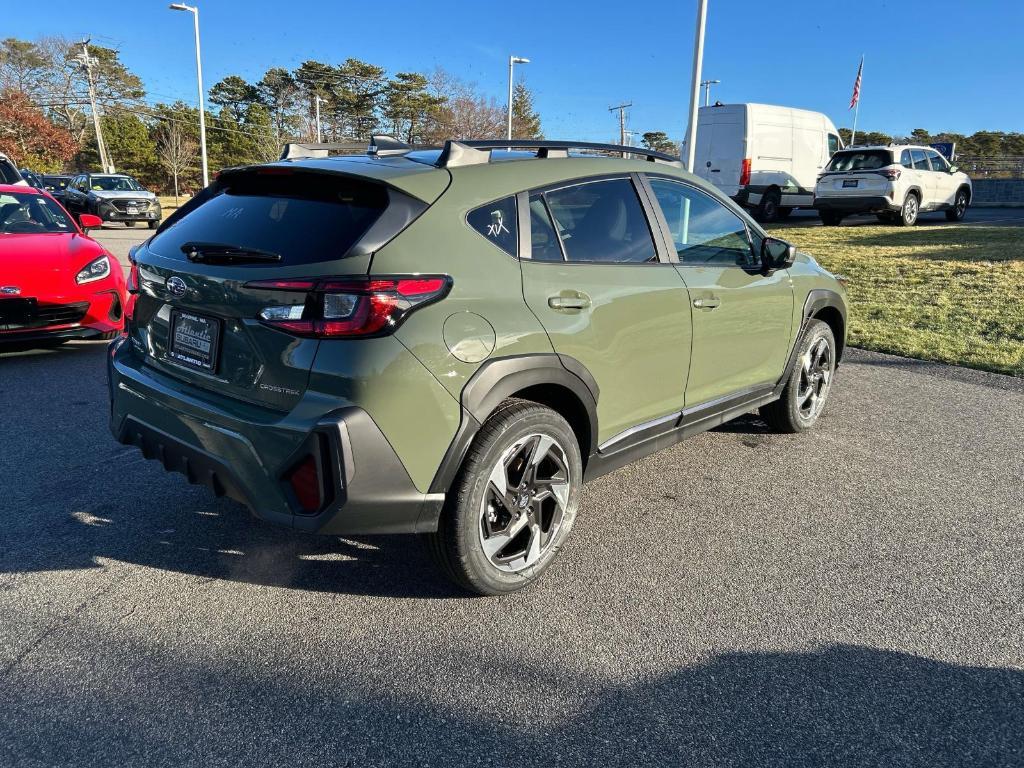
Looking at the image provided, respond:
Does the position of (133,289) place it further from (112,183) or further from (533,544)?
(112,183)

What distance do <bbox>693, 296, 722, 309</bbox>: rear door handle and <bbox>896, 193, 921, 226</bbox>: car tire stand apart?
52.2 ft

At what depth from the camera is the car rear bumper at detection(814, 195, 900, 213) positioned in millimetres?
17156

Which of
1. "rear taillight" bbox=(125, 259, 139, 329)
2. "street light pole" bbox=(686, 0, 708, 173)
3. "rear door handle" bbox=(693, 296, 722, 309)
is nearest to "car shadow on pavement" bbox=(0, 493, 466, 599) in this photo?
"rear taillight" bbox=(125, 259, 139, 329)

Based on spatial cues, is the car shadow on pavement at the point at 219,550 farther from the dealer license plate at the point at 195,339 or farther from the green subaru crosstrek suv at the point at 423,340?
the dealer license plate at the point at 195,339

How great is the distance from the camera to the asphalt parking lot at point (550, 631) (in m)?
2.26

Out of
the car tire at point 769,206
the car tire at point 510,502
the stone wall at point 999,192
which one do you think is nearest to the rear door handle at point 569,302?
the car tire at point 510,502

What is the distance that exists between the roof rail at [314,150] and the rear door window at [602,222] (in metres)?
1.02

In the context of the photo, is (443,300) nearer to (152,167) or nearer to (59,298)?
(59,298)

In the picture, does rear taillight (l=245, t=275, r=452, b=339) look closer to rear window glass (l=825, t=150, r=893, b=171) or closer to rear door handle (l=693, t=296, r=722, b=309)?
rear door handle (l=693, t=296, r=722, b=309)

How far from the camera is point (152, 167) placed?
191ft

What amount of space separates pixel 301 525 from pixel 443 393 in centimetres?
66

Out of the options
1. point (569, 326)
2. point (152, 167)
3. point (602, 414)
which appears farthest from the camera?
point (152, 167)

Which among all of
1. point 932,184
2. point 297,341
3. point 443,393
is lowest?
point 443,393

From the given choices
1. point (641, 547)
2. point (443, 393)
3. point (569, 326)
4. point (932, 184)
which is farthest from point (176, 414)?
point (932, 184)
